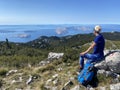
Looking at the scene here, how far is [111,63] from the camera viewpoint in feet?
36.0

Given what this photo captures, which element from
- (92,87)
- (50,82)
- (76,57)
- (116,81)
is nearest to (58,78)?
(50,82)

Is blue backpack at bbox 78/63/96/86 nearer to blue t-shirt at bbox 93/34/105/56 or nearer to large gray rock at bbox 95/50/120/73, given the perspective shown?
large gray rock at bbox 95/50/120/73

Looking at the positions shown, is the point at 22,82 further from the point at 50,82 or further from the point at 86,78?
the point at 86,78

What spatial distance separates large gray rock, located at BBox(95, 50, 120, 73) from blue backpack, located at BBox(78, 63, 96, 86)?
418 millimetres

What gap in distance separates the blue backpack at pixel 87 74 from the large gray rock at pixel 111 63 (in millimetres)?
418

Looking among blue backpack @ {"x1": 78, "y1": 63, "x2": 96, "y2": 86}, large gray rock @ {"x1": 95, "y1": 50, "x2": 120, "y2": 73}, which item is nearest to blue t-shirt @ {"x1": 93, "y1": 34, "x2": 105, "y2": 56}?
Answer: large gray rock @ {"x1": 95, "y1": 50, "x2": 120, "y2": 73}

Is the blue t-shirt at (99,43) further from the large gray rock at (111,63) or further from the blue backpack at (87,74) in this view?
the blue backpack at (87,74)

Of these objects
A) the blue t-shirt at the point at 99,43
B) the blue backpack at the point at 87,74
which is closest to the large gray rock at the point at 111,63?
the blue backpack at the point at 87,74

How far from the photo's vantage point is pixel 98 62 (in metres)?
11.2

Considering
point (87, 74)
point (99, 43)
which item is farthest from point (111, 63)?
point (87, 74)

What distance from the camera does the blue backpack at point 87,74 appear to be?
35.1 ft

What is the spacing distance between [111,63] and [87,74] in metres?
1.41

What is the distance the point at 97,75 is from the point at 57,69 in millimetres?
3578

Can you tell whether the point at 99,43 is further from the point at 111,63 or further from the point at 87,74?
the point at 87,74
